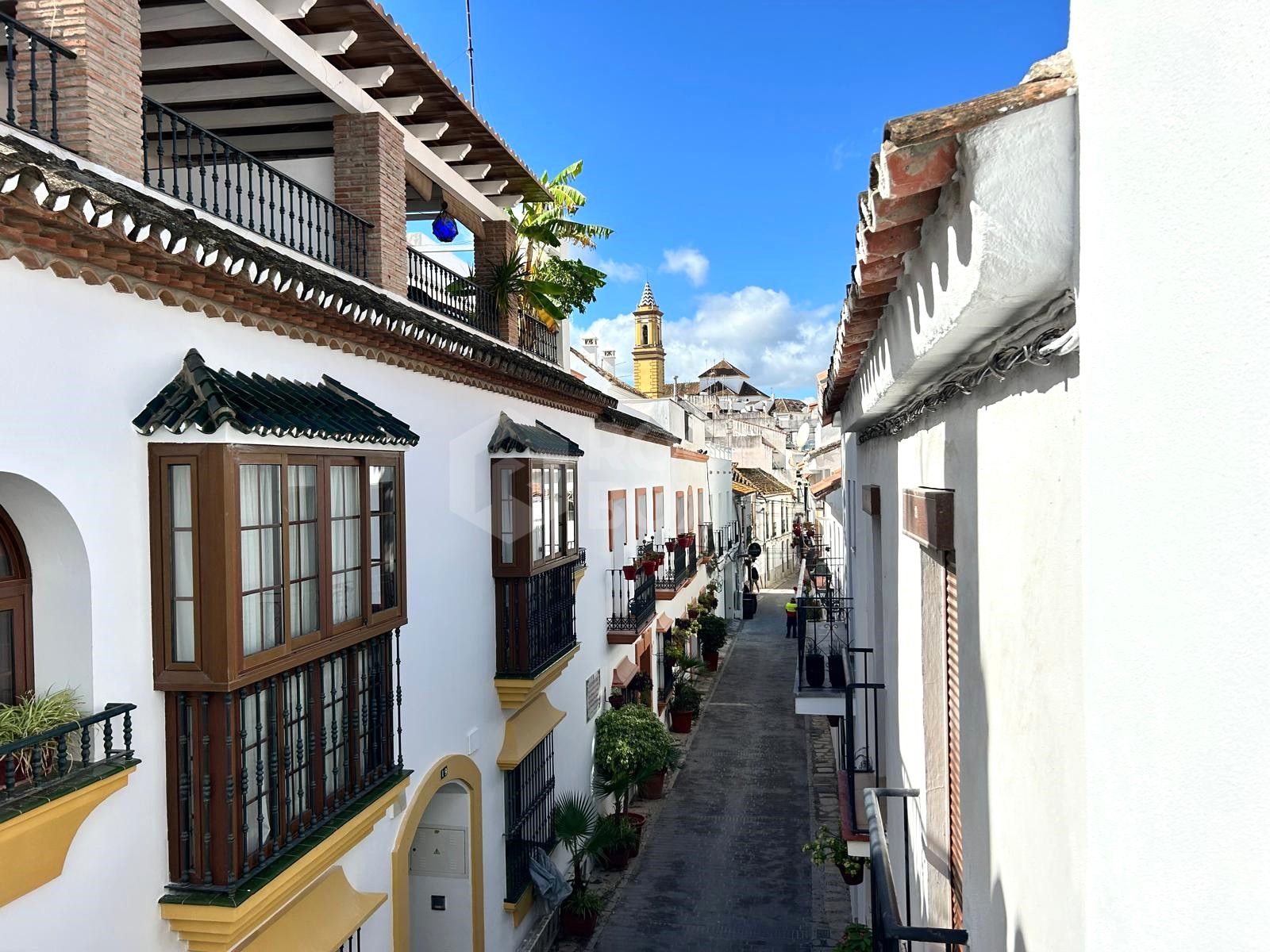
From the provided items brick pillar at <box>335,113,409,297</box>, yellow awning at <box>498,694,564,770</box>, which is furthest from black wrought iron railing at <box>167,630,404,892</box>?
brick pillar at <box>335,113,409,297</box>

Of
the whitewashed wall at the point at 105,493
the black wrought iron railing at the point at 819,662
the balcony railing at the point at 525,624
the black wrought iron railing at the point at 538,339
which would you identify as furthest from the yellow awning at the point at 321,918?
the black wrought iron railing at the point at 538,339

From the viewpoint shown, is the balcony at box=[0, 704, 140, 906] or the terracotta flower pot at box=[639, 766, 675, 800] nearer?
the balcony at box=[0, 704, 140, 906]

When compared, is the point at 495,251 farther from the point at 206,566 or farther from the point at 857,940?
the point at 857,940

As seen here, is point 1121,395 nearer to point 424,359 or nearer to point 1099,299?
point 1099,299

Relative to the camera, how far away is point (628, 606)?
16.9m

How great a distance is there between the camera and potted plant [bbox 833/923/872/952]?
24.8ft

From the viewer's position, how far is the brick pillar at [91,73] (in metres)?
5.11

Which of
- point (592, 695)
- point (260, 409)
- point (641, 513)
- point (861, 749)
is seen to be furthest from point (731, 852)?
point (260, 409)

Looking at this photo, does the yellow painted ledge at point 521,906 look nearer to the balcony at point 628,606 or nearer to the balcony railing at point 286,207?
the balcony at point 628,606

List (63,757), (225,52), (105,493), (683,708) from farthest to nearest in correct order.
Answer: (683,708), (225,52), (105,493), (63,757)

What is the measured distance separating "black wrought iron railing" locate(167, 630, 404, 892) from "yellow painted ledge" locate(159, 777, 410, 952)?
3.6 inches

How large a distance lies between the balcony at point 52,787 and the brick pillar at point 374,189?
17.6 feet

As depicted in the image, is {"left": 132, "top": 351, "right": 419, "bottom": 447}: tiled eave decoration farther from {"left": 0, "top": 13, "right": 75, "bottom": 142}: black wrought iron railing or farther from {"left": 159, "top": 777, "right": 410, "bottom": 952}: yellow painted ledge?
{"left": 159, "top": 777, "right": 410, "bottom": 952}: yellow painted ledge

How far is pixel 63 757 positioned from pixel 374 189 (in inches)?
246
